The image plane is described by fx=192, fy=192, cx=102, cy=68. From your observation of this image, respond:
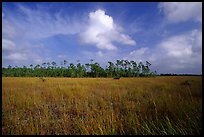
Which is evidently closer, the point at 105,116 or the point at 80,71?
the point at 105,116

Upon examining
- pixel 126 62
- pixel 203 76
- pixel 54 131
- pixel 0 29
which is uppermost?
pixel 126 62

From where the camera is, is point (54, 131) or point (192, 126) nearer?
point (192, 126)

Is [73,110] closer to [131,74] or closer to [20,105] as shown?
[20,105]

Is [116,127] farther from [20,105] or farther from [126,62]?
[126,62]

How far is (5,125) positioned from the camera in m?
3.94

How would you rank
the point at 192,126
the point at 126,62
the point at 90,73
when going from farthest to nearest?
the point at 90,73, the point at 126,62, the point at 192,126

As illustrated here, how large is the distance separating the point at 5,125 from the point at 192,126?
11.4 ft

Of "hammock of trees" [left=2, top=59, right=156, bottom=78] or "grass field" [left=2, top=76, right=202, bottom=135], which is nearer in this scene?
"grass field" [left=2, top=76, right=202, bottom=135]

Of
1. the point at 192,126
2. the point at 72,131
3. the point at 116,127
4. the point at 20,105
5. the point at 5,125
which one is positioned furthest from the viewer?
the point at 20,105

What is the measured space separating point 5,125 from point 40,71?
64748mm

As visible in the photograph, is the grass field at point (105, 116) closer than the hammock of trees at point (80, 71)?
Yes

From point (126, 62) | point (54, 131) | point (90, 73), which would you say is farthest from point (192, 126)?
point (90, 73)

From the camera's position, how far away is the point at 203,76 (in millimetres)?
1850

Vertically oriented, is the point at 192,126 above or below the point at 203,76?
below
